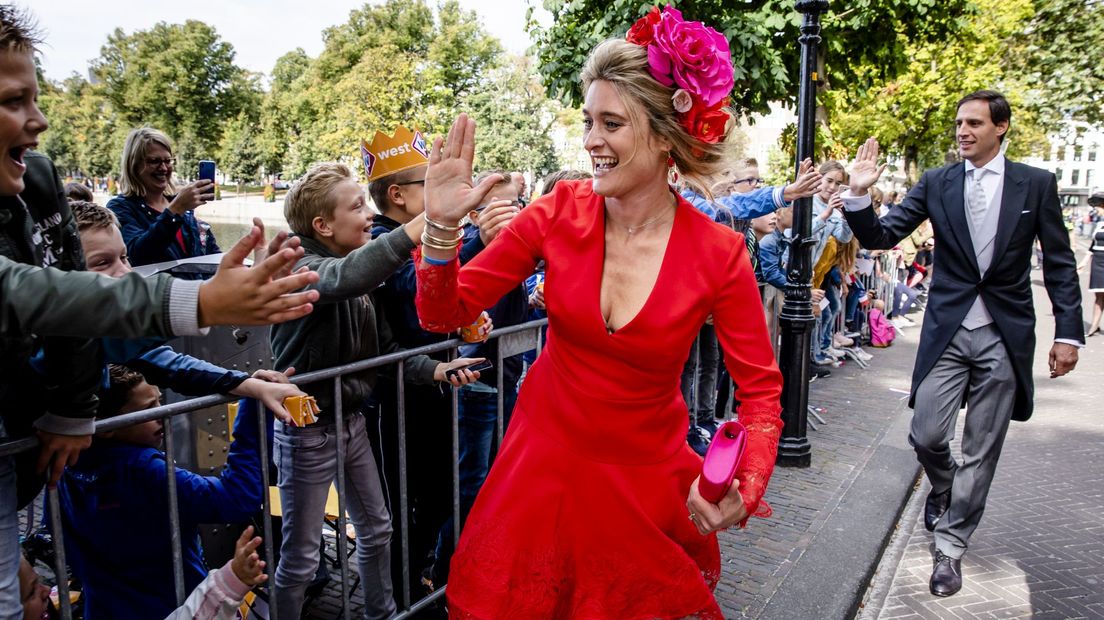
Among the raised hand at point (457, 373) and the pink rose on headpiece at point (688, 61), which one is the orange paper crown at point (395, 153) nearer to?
the raised hand at point (457, 373)

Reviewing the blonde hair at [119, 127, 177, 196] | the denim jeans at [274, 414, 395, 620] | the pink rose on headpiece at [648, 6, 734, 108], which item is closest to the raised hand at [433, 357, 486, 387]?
the denim jeans at [274, 414, 395, 620]

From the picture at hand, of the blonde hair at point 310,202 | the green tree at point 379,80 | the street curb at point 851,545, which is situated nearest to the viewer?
the blonde hair at point 310,202

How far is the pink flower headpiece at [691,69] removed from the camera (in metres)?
2.25

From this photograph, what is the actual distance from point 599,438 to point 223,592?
47.6 inches

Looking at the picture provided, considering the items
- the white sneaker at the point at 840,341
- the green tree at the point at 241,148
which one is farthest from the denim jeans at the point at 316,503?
the green tree at the point at 241,148

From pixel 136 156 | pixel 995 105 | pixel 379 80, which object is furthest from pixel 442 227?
pixel 379 80

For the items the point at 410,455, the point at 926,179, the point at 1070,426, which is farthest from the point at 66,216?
the point at 1070,426

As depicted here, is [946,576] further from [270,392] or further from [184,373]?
[184,373]

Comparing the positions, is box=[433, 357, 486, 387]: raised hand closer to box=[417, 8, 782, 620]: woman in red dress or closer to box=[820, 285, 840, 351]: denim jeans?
box=[417, 8, 782, 620]: woman in red dress

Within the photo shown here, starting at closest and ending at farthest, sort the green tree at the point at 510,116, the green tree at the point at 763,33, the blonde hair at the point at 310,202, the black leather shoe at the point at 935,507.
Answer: the blonde hair at the point at 310,202, the black leather shoe at the point at 935,507, the green tree at the point at 763,33, the green tree at the point at 510,116

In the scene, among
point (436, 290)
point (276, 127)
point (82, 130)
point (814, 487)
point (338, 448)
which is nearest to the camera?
point (436, 290)

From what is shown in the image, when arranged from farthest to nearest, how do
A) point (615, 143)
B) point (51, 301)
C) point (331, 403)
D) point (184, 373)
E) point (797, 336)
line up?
point (797, 336) → point (331, 403) → point (184, 373) → point (615, 143) → point (51, 301)

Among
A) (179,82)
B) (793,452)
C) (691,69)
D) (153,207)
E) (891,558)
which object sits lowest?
(891,558)

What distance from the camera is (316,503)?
10.1ft
